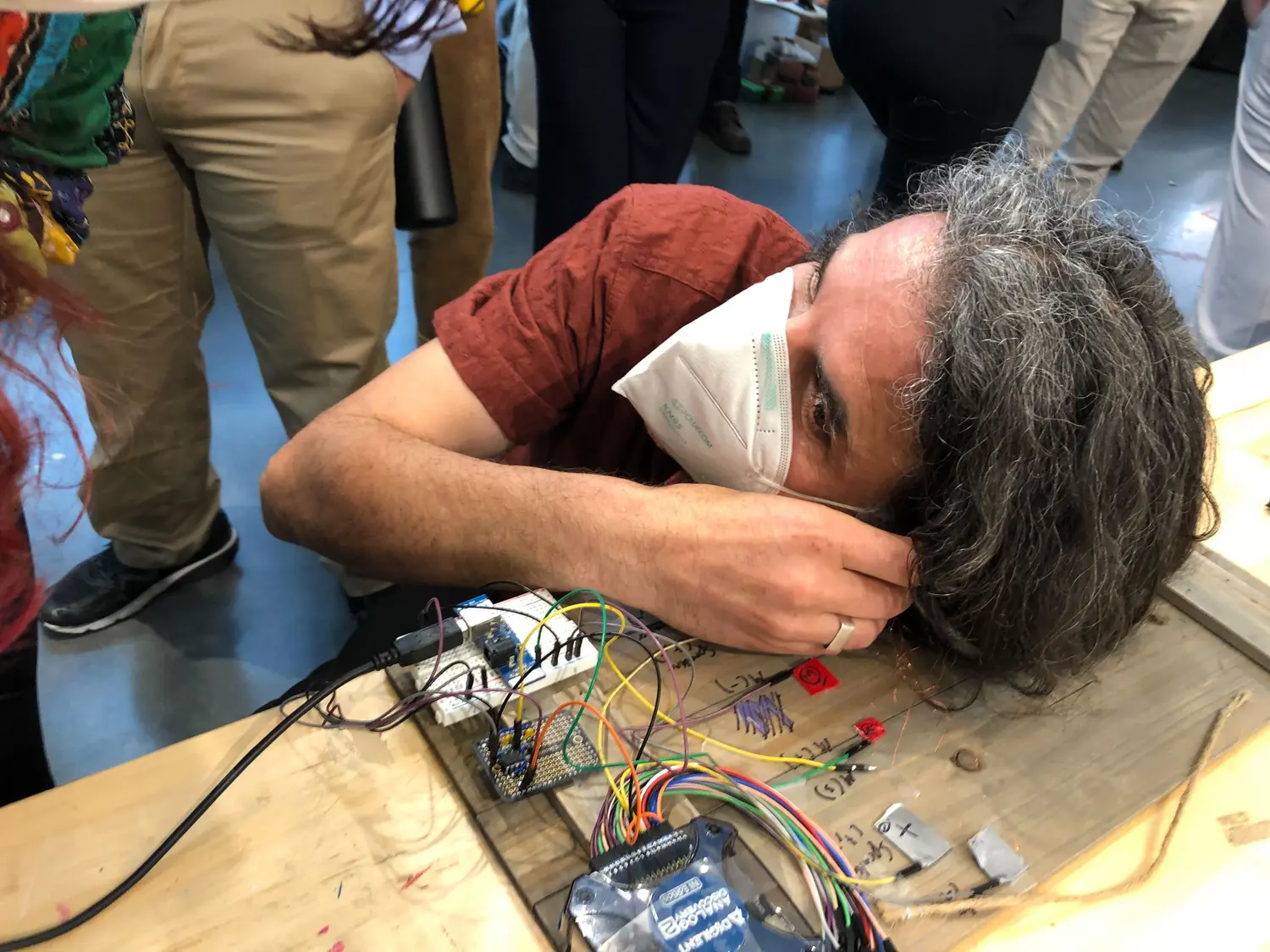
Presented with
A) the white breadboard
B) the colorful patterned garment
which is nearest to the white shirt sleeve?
the colorful patterned garment

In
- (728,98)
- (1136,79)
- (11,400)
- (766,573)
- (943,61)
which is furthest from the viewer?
(728,98)

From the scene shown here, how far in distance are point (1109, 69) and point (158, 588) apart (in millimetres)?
2456

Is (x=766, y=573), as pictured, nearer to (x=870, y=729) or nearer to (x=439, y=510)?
(x=870, y=729)

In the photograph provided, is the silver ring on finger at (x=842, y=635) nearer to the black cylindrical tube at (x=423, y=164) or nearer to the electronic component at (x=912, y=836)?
the electronic component at (x=912, y=836)

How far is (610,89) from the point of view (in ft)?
5.39

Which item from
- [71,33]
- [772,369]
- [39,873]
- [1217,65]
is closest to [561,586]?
[772,369]

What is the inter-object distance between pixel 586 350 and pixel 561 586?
0.31m

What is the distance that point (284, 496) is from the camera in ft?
3.20

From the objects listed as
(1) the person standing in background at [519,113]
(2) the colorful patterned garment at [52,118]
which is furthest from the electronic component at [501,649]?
(1) the person standing in background at [519,113]

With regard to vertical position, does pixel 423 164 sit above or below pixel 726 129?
above

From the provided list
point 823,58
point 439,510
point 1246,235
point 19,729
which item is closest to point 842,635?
point 439,510

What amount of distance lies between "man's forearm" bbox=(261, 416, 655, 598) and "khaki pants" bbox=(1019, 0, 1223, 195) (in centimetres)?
153

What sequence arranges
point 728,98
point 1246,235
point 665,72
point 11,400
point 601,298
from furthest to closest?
point 728,98 < point 1246,235 < point 665,72 < point 601,298 < point 11,400

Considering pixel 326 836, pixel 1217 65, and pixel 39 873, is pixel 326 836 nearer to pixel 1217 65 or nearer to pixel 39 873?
pixel 39 873
